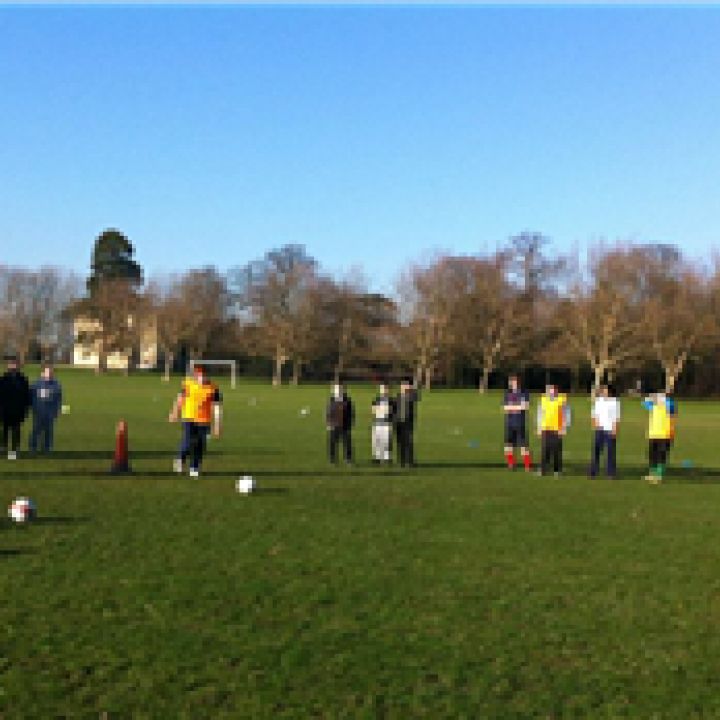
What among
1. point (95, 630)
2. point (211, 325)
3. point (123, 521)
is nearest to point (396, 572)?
point (95, 630)

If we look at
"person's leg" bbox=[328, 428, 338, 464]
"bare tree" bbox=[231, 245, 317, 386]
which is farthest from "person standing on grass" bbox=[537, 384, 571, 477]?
"bare tree" bbox=[231, 245, 317, 386]

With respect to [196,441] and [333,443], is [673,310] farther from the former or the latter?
[196,441]

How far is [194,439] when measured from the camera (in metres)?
15.1

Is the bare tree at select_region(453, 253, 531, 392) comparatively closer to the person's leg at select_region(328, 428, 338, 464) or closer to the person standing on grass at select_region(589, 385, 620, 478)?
the person's leg at select_region(328, 428, 338, 464)

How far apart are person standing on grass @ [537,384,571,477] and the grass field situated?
7.64ft

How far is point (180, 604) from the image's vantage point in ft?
22.9

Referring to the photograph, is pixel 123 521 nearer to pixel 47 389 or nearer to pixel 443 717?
pixel 443 717

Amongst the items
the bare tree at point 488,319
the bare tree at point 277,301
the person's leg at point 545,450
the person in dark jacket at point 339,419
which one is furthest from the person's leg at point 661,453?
the bare tree at point 277,301

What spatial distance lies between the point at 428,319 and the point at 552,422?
60.6 meters

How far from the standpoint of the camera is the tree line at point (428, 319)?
7062cm

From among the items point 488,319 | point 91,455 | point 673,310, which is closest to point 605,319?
point 673,310

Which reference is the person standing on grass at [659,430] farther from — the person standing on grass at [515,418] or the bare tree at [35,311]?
the bare tree at [35,311]

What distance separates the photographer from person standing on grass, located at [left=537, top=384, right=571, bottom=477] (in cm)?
1703

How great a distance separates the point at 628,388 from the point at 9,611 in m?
74.2
